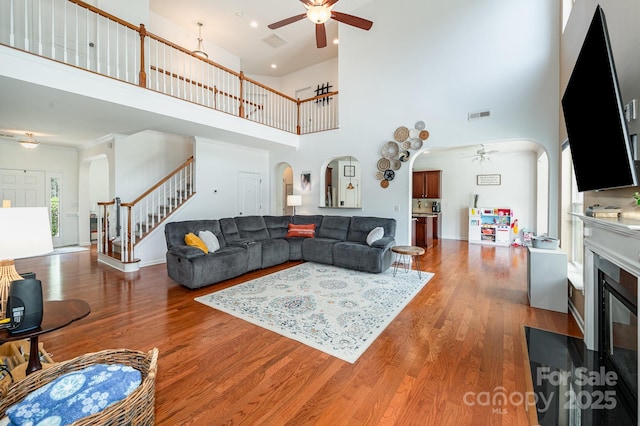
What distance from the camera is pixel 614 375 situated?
6.56 ft

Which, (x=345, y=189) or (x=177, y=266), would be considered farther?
(x=345, y=189)

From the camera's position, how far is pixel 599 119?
1.92m

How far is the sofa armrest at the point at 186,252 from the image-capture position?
4020mm

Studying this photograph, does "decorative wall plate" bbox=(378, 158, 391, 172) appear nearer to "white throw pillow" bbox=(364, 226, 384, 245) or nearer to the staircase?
"white throw pillow" bbox=(364, 226, 384, 245)

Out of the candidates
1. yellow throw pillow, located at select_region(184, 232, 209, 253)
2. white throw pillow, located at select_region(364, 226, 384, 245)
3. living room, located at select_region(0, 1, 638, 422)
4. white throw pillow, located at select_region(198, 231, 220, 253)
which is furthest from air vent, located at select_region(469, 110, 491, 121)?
yellow throw pillow, located at select_region(184, 232, 209, 253)

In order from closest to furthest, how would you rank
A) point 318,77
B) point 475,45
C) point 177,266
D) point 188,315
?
point 188,315 → point 177,266 → point 475,45 → point 318,77

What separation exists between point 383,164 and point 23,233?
535cm

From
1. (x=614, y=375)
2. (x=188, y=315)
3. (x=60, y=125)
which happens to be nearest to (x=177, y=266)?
(x=188, y=315)

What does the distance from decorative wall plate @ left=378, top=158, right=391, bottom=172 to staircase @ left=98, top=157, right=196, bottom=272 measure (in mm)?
4250

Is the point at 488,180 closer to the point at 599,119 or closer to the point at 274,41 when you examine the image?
the point at 599,119

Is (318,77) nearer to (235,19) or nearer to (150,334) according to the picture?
(235,19)

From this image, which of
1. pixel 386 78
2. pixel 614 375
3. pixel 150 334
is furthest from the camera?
pixel 386 78

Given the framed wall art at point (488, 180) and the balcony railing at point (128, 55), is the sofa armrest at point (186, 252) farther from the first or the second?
the framed wall art at point (488, 180)

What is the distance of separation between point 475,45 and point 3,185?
10826mm
